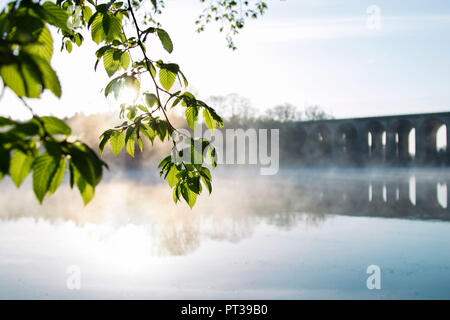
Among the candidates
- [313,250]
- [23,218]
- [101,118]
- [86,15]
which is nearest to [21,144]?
[86,15]

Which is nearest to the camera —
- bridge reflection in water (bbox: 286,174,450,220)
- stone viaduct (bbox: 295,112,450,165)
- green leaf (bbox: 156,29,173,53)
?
green leaf (bbox: 156,29,173,53)

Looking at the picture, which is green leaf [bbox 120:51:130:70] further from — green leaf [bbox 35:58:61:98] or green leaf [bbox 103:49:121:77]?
green leaf [bbox 35:58:61:98]

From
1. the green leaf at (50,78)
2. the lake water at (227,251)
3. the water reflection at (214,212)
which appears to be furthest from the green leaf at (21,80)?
the water reflection at (214,212)

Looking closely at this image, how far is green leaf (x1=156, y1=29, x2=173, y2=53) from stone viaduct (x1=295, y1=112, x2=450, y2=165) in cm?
4491

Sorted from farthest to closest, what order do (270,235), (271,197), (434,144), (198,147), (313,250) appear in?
1. (434,144)
2. (271,197)
3. (270,235)
4. (313,250)
5. (198,147)

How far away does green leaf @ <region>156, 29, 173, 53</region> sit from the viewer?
1.26m

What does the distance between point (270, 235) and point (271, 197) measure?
9.08 m

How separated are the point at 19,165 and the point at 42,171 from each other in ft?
0.12

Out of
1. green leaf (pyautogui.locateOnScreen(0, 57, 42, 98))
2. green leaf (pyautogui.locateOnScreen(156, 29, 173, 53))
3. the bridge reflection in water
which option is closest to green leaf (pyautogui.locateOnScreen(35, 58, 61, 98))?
green leaf (pyautogui.locateOnScreen(0, 57, 42, 98))

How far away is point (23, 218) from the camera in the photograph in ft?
48.8

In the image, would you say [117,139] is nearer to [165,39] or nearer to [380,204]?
[165,39]

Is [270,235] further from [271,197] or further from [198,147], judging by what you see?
[198,147]

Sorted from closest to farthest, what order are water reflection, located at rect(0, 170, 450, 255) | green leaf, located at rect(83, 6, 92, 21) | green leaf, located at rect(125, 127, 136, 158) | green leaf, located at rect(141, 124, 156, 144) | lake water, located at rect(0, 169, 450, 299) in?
1. green leaf, located at rect(125, 127, 136, 158)
2. green leaf, located at rect(141, 124, 156, 144)
3. green leaf, located at rect(83, 6, 92, 21)
4. lake water, located at rect(0, 169, 450, 299)
5. water reflection, located at rect(0, 170, 450, 255)

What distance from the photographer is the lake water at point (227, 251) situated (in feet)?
23.7
